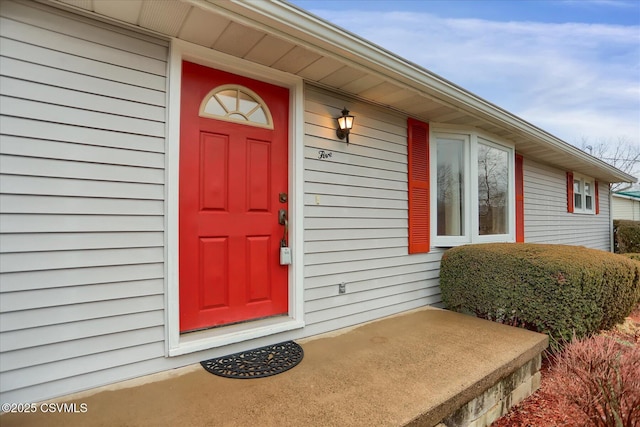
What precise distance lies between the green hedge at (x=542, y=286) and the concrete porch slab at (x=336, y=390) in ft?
1.36

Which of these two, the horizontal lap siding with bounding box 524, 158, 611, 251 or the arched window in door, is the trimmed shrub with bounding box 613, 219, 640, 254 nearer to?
the horizontal lap siding with bounding box 524, 158, 611, 251

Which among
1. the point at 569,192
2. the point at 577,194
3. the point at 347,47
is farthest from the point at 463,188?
the point at 577,194

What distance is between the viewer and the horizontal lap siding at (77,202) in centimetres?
169

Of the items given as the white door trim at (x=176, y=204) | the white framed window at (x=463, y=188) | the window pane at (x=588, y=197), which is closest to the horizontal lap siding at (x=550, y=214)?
the window pane at (x=588, y=197)

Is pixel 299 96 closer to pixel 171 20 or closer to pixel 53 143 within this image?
pixel 171 20

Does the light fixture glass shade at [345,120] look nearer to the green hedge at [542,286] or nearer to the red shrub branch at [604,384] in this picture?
the green hedge at [542,286]

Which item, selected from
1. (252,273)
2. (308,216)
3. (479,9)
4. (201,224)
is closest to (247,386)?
(252,273)

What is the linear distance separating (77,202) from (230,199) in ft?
3.04

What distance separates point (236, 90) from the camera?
252cm

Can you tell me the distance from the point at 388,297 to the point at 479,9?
805 centimetres

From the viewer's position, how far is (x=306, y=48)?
2279mm

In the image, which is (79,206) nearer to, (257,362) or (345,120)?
(257,362)

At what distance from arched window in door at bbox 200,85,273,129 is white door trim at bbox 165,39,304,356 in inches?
5.9

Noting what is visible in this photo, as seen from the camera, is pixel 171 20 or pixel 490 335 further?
pixel 490 335
